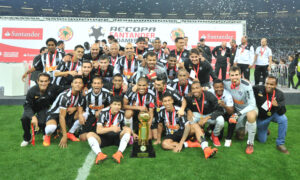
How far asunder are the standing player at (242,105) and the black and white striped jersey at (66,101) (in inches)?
93.1

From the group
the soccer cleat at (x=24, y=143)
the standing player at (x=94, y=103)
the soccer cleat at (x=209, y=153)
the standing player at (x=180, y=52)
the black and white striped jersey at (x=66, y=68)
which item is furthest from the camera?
the standing player at (x=180, y=52)

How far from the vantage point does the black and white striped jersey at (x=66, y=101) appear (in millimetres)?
3412

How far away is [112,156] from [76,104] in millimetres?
1200

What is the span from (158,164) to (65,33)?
28.9 ft

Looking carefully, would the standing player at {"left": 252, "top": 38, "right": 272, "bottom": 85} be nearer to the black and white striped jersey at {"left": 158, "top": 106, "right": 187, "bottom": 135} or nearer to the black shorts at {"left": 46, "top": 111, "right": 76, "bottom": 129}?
the black and white striped jersey at {"left": 158, "top": 106, "right": 187, "bottom": 135}

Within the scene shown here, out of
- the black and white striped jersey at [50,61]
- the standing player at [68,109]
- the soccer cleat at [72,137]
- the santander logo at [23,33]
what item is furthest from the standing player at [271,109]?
the santander logo at [23,33]

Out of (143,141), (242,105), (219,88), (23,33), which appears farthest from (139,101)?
(23,33)

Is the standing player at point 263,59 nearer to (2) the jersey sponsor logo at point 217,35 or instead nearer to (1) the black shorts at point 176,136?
(2) the jersey sponsor logo at point 217,35

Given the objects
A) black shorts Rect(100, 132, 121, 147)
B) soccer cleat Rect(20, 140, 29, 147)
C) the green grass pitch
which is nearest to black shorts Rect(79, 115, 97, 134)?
the green grass pitch

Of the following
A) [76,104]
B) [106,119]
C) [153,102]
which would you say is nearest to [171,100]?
[153,102]

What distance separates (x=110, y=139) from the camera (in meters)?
3.26

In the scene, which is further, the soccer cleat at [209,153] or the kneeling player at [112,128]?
the kneeling player at [112,128]

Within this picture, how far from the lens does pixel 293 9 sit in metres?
24.4

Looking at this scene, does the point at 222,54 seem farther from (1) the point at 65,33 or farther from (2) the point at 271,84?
(1) the point at 65,33
